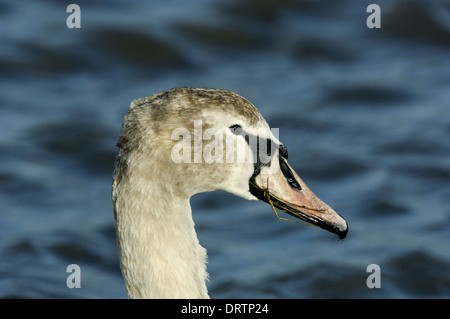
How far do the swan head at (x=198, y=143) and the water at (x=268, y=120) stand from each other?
2814 mm

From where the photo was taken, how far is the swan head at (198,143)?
505cm

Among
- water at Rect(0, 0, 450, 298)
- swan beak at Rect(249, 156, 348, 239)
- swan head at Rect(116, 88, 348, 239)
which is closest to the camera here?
swan head at Rect(116, 88, 348, 239)

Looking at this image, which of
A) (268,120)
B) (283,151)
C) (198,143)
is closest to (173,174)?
(198,143)

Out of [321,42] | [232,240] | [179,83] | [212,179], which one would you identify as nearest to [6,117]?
[179,83]

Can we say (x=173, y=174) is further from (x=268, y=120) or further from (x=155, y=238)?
(x=268, y=120)

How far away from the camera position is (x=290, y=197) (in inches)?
210

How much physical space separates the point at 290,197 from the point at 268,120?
4983 millimetres

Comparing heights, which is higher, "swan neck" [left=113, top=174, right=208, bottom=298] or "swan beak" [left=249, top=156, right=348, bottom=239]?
"swan beak" [left=249, top=156, right=348, bottom=239]

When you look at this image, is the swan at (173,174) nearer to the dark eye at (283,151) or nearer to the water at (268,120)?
the dark eye at (283,151)

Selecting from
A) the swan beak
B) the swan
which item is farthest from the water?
the swan

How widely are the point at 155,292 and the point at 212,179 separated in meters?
0.66

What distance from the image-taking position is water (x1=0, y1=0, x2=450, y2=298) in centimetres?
832

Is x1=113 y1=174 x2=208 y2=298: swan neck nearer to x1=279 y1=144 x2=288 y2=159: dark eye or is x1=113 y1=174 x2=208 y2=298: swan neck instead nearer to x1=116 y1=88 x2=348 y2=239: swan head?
x1=116 y1=88 x2=348 y2=239: swan head

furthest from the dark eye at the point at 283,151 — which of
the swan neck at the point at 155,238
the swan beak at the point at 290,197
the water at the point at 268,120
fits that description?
the water at the point at 268,120
